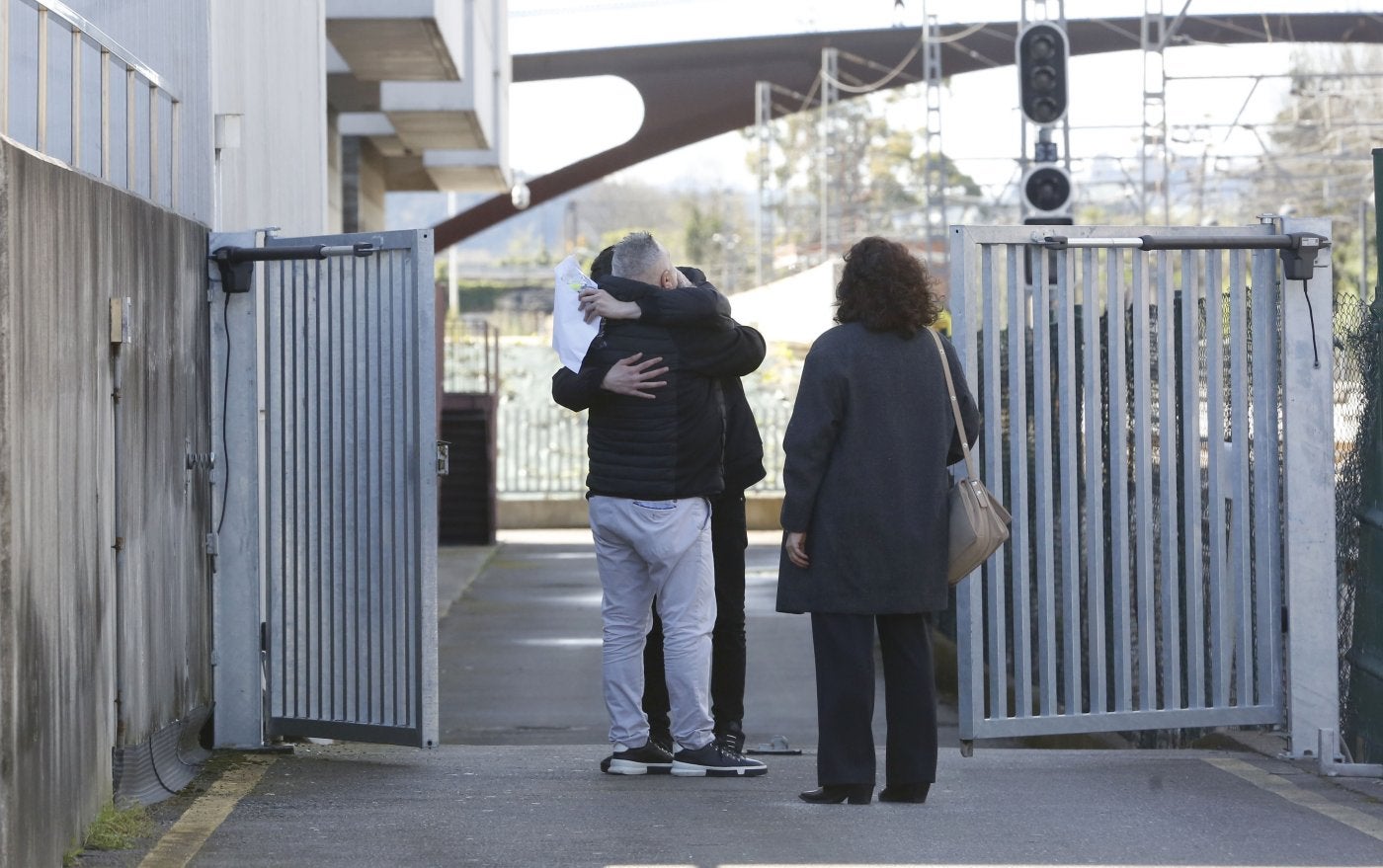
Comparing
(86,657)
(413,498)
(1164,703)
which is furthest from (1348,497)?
(86,657)

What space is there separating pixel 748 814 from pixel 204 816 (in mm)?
1609

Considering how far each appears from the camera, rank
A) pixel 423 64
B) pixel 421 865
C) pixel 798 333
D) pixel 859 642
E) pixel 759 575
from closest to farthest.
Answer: pixel 421 865
pixel 859 642
pixel 423 64
pixel 759 575
pixel 798 333

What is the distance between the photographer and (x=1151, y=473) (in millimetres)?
6793

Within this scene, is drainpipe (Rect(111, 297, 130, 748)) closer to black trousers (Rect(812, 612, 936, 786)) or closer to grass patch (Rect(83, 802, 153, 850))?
grass patch (Rect(83, 802, 153, 850))

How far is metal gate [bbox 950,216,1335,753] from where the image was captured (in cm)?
673

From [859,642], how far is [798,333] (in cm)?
3246

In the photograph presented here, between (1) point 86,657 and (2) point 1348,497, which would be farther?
(2) point 1348,497

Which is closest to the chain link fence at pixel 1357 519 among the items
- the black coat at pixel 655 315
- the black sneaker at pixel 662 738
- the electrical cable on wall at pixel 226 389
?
the black coat at pixel 655 315

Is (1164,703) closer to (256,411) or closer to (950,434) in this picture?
(950,434)

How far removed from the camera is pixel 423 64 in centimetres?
1570

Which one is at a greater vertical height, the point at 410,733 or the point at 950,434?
the point at 950,434

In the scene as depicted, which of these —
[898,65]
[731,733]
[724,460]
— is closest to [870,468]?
[724,460]

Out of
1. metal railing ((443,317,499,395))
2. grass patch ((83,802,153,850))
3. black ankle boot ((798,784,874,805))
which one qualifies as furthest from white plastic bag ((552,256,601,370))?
metal railing ((443,317,499,395))

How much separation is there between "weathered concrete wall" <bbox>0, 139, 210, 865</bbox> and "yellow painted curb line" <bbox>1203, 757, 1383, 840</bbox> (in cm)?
353
